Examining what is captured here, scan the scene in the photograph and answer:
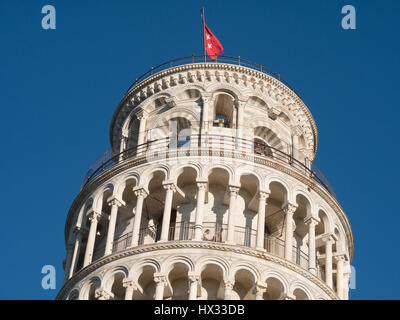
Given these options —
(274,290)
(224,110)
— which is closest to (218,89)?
(224,110)

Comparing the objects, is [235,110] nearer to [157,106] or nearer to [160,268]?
[157,106]

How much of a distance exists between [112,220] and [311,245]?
984 cm

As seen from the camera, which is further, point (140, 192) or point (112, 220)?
point (140, 192)

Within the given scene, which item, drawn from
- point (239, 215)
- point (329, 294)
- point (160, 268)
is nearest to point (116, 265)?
point (160, 268)

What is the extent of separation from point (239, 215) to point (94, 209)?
24.4ft

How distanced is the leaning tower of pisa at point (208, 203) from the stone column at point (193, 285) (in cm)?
5

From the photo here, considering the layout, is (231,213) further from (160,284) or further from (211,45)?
(211,45)

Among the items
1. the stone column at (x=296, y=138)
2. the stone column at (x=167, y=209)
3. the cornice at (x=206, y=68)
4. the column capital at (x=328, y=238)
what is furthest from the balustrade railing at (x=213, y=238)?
the cornice at (x=206, y=68)

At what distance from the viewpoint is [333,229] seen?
159 feet

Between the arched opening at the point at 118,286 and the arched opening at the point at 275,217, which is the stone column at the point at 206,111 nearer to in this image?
the arched opening at the point at 275,217

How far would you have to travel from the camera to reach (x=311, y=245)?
46.0 metres

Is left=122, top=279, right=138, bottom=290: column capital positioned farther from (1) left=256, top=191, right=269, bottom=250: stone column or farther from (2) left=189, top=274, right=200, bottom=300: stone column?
(1) left=256, top=191, right=269, bottom=250: stone column

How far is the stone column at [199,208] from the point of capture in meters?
44.4
